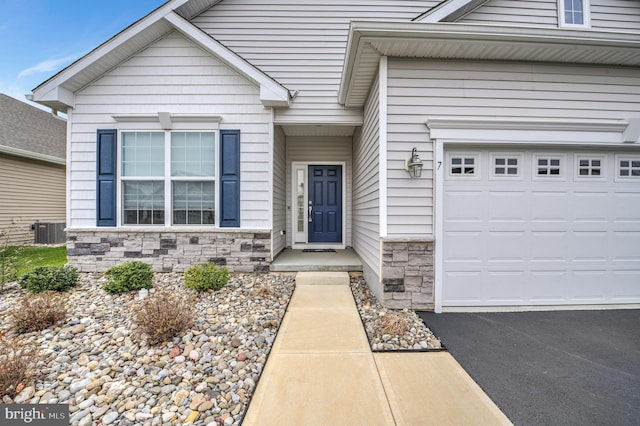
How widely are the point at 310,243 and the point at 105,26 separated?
1334cm

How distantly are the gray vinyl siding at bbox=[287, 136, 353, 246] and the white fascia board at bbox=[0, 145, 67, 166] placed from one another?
821cm

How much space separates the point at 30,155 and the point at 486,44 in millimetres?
12021

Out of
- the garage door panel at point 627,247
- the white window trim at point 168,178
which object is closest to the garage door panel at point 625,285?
the garage door panel at point 627,247

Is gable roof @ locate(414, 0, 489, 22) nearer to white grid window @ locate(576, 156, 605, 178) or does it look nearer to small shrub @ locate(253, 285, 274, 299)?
white grid window @ locate(576, 156, 605, 178)

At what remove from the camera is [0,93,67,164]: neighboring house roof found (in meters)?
8.33

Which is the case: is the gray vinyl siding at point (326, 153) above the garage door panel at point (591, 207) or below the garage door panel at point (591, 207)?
above

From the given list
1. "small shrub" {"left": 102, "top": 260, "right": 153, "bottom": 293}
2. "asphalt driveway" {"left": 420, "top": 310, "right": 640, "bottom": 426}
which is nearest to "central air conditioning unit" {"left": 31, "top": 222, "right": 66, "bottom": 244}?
"small shrub" {"left": 102, "top": 260, "right": 153, "bottom": 293}

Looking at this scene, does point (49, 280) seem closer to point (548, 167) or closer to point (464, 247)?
point (464, 247)

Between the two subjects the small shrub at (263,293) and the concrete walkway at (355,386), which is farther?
the small shrub at (263,293)

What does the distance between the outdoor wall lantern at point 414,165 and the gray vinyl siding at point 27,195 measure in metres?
10.1

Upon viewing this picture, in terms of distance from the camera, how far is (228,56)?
468 cm

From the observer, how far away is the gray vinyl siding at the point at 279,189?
534 centimetres

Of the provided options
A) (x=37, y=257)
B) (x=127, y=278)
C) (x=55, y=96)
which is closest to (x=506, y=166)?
(x=127, y=278)

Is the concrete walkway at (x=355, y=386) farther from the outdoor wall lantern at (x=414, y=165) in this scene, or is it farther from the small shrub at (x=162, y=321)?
the outdoor wall lantern at (x=414, y=165)
